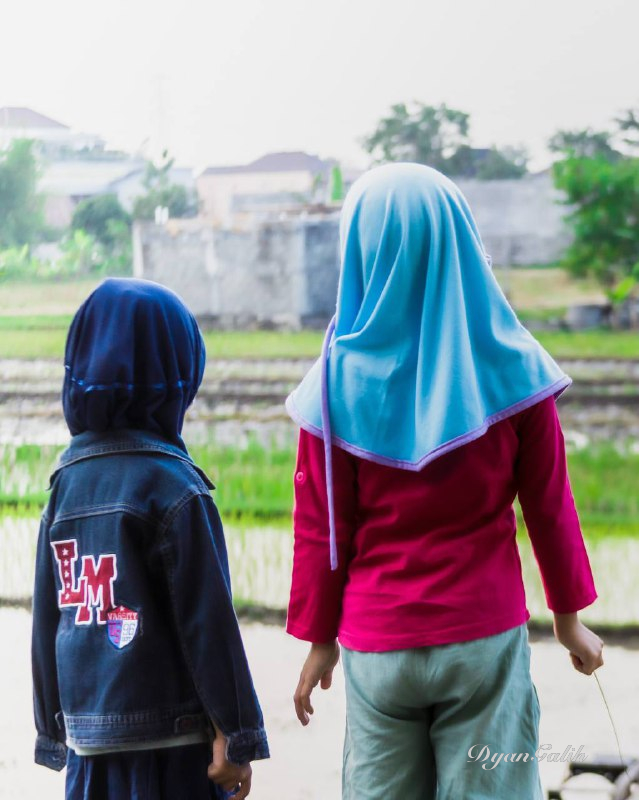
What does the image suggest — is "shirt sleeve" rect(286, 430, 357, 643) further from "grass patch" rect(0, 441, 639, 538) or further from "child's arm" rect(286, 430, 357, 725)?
"grass patch" rect(0, 441, 639, 538)

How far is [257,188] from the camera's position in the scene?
339 cm

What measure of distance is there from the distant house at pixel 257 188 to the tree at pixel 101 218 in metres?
0.26

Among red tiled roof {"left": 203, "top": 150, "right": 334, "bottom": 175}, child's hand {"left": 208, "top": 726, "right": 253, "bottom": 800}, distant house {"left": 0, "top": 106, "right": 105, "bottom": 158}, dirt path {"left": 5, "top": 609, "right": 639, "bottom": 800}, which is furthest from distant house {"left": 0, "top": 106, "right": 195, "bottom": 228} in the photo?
child's hand {"left": 208, "top": 726, "right": 253, "bottom": 800}

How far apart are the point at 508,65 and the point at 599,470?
1178 mm

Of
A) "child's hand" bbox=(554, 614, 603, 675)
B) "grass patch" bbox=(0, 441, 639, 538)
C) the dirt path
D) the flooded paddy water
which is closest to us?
"child's hand" bbox=(554, 614, 603, 675)

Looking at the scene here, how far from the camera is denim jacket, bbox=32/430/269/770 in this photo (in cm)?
132

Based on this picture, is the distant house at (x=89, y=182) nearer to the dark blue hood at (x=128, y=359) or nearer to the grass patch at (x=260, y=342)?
the grass patch at (x=260, y=342)

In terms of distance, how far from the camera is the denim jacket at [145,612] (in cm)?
132

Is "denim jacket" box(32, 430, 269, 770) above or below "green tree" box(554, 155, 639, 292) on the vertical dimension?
below

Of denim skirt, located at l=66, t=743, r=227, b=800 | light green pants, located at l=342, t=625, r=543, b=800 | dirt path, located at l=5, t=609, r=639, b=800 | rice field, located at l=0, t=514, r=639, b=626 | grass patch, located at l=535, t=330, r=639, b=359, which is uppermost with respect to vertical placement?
grass patch, located at l=535, t=330, r=639, b=359

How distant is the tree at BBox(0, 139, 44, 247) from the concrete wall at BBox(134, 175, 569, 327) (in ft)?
1.00

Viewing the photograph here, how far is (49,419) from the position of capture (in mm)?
3426

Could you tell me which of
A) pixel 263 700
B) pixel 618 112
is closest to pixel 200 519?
pixel 263 700

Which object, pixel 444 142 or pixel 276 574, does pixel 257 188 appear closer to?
pixel 444 142
